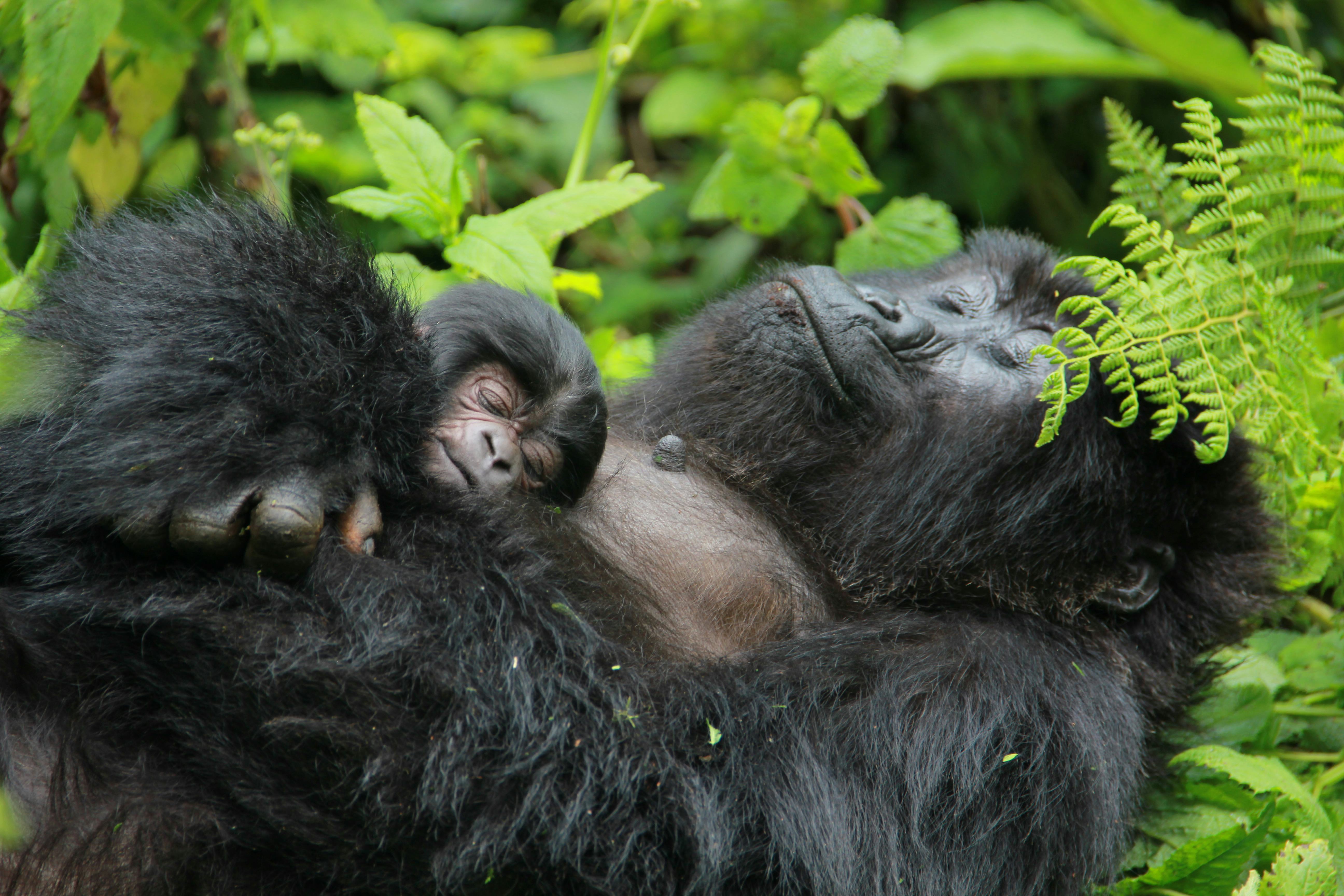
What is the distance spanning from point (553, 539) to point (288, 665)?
1.84ft

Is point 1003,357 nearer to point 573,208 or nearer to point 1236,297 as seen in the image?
point 1236,297

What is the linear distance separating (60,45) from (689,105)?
2.98 metres

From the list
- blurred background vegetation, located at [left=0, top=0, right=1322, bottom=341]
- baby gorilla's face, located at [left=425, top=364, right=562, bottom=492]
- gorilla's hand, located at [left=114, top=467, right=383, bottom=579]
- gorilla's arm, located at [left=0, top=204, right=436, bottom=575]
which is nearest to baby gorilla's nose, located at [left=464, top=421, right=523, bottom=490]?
baby gorilla's face, located at [left=425, top=364, right=562, bottom=492]

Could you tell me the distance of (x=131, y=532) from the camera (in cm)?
176

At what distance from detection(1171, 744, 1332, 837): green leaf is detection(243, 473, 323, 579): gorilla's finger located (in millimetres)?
1852

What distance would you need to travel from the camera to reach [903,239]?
359 cm

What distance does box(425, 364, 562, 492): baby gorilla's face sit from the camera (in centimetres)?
217

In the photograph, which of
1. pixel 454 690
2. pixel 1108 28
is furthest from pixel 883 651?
pixel 1108 28

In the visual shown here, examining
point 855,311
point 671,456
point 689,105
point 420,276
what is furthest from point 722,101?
point 671,456

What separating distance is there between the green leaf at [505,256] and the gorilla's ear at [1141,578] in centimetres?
144

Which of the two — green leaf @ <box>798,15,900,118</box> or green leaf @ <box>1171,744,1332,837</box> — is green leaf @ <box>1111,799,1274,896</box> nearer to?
green leaf @ <box>1171,744,1332,837</box>

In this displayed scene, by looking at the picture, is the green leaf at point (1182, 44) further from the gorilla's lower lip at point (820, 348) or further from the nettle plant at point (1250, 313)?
the gorilla's lower lip at point (820, 348)

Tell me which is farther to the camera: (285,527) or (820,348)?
(820,348)

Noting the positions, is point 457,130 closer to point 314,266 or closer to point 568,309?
point 568,309
